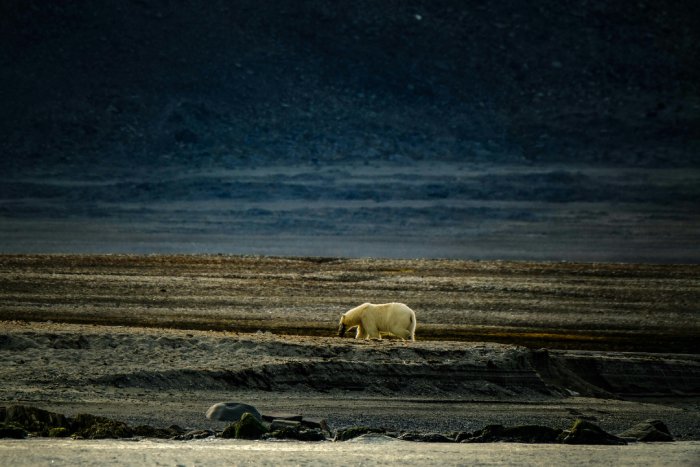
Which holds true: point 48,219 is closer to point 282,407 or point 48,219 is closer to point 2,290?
point 2,290

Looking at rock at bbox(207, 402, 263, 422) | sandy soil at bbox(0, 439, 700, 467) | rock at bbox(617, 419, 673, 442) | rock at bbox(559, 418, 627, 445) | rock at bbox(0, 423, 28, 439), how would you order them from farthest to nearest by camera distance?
rock at bbox(207, 402, 263, 422)
rock at bbox(617, 419, 673, 442)
rock at bbox(559, 418, 627, 445)
rock at bbox(0, 423, 28, 439)
sandy soil at bbox(0, 439, 700, 467)

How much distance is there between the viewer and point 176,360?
15.4 metres

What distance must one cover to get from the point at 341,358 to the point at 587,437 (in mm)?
4456

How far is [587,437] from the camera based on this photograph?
12.2m

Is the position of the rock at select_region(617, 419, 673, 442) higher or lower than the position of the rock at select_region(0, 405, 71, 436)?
higher

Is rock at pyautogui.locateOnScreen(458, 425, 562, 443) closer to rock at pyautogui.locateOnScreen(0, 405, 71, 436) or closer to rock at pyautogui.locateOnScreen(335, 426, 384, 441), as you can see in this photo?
rock at pyautogui.locateOnScreen(335, 426, 384, 441)

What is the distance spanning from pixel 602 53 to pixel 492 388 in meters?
58.4

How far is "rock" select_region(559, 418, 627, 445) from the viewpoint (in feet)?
40.0

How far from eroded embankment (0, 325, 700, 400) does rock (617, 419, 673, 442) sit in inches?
102

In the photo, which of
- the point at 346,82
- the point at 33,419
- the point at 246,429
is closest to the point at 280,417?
the point at 246,429

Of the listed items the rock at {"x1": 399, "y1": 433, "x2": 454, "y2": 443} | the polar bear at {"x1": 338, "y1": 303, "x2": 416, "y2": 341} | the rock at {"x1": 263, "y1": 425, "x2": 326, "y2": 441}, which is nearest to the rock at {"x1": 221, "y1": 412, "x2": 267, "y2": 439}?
the rock at {"x1": 263, "y1": 425, "x2": 326, "y2": 441}

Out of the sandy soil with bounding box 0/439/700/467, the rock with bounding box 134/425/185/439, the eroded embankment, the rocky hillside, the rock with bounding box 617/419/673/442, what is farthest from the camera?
the rocky hillside

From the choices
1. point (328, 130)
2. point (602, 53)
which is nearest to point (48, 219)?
point (328, 130)

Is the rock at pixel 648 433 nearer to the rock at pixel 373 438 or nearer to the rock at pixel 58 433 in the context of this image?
the rock at pixel 373 438
